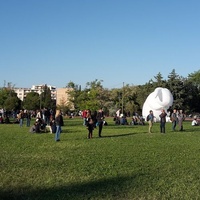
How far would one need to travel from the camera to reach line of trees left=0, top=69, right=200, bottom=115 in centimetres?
7425

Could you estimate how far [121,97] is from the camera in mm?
94750

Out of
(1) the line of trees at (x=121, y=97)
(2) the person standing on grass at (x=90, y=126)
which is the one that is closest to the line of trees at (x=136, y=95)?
(1) the line of trees at (x=121, y=97)

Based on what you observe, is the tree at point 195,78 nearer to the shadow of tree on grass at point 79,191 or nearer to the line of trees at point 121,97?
the line of trees at point 121,97

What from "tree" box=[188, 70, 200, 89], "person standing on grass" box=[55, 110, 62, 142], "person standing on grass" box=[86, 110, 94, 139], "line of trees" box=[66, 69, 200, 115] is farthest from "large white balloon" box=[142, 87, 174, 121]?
"tree" box=[188, 70, 200, 89]

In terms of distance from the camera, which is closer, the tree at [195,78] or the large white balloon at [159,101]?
the large white balloon at [159,101]

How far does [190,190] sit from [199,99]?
76777mm

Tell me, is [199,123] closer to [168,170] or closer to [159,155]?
[159,155]

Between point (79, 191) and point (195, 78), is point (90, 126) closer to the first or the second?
point (79, 191)

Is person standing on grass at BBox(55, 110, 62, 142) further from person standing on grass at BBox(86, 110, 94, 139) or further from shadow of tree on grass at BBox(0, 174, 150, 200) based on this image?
shadow of tree on grass at BBox(0, 174, 150, 200)

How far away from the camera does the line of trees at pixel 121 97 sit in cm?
7425

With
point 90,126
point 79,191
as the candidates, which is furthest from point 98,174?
point 90,126

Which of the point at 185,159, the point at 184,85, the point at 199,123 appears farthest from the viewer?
the point at 184,85

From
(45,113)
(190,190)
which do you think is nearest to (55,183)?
(190,190)

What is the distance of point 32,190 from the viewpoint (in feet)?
25.9
